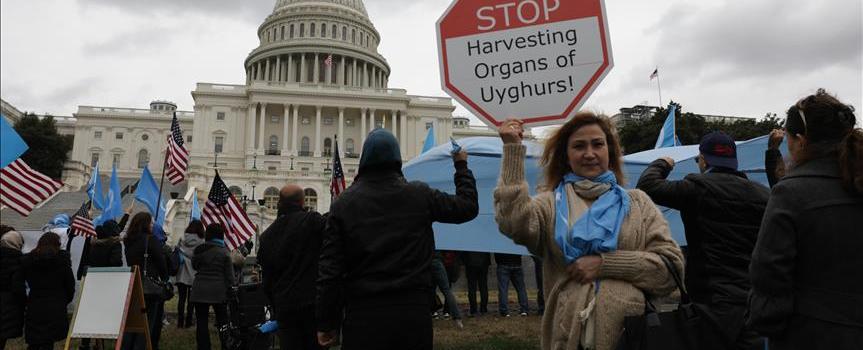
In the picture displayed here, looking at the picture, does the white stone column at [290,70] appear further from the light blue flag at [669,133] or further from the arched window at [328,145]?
the light blue flag at [669,133]

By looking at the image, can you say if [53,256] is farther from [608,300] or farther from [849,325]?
[849,325]

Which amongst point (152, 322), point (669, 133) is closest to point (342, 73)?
point (669, 133)

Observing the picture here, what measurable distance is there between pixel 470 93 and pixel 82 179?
204ft

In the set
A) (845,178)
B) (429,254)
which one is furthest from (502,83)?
(845,178)

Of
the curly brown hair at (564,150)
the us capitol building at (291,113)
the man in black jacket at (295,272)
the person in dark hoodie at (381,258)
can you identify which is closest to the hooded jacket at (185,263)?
the man in black jacket at (295,272)

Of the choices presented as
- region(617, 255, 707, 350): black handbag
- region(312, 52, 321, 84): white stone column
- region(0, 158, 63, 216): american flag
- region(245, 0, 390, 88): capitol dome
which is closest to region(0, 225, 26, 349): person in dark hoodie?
region(0, 158, 63, 216): american flag

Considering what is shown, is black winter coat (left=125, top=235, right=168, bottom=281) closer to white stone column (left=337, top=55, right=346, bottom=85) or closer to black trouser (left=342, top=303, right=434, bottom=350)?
black trouser (left=342, top=303, right=434, bottom=350)

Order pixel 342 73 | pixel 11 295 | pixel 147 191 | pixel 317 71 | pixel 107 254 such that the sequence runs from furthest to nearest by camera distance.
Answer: pixel 342 73 < pixel 317 71 < pixel 147 191 < pixel 107 254 < pixel 11 295

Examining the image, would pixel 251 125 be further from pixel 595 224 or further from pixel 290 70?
pixel 595 224

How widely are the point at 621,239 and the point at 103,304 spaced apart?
20.4 feet

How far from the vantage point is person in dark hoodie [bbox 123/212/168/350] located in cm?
813

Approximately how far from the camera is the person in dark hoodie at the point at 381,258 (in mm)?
3555

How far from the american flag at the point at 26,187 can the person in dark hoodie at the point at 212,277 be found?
2.72 metres

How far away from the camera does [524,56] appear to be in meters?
3.68
